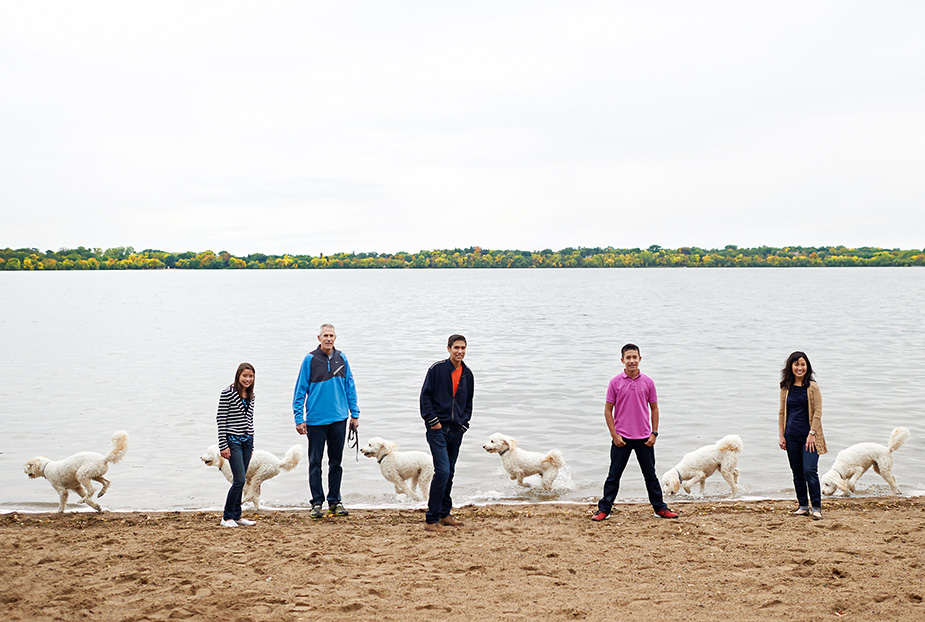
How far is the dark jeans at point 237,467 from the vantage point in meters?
8.62

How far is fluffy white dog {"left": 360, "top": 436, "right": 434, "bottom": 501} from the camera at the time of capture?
32.5ft

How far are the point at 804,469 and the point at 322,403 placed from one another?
6016 millimetres

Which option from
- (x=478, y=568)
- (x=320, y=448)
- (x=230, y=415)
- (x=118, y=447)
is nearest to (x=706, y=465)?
(x=478, y=568)

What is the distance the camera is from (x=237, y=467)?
8.73 metres

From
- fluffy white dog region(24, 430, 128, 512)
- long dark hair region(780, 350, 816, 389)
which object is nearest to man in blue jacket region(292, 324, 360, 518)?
fluffy white dog region(24, 430, 128, 512)

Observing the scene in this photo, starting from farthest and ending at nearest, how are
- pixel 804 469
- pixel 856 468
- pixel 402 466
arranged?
pixel 856 468 < pixel 402 466 < pixel 804 469

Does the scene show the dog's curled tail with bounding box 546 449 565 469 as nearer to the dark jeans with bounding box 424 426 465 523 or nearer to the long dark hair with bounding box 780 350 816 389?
the dark jeans with bounding box 424 426 465 523

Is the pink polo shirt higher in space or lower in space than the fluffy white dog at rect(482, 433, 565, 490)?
higher

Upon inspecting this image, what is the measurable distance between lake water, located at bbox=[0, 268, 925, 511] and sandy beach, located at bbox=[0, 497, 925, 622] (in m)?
2.26

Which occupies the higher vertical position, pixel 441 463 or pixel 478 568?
pixel 441 463

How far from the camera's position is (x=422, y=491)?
10367 millimetres

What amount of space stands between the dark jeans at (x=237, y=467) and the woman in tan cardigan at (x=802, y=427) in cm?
645

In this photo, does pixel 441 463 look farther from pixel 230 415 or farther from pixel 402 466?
pixel 230 415

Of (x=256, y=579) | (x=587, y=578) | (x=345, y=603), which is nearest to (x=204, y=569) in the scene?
(x=256, y=579)
